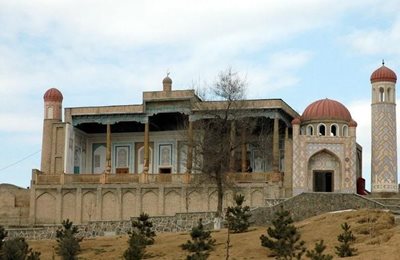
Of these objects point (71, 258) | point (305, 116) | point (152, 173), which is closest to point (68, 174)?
point (152, 173)

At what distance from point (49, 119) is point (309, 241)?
88.7 ft

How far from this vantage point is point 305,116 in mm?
53000

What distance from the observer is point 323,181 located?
52781mm

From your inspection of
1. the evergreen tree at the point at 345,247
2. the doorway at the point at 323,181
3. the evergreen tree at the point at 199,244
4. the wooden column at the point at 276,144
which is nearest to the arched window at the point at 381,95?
the doorway at the point at 323,181

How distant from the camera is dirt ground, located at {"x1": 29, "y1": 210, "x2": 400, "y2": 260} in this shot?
31719 millimetres

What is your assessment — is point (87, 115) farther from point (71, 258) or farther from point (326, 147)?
point (71, 258)

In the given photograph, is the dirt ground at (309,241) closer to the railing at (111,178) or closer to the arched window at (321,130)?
the railing at (111,178)

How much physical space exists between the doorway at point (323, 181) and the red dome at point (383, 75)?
20.1ft

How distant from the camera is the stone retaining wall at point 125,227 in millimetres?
44344

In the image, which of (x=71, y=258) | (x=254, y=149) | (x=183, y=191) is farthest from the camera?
(x=254, y=149)

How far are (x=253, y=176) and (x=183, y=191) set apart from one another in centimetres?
417

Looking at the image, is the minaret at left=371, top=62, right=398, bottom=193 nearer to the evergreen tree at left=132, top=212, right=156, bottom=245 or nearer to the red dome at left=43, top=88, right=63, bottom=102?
the evergreen tree at left=132, top=212, right=156, bottom=245

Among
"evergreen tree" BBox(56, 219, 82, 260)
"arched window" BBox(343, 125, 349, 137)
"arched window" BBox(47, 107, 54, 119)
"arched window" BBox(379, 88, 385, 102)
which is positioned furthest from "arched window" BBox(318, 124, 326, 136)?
"evergreen tree" BBox(56, 219, 82, 260)

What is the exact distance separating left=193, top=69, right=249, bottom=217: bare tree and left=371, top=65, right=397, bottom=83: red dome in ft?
25.8
